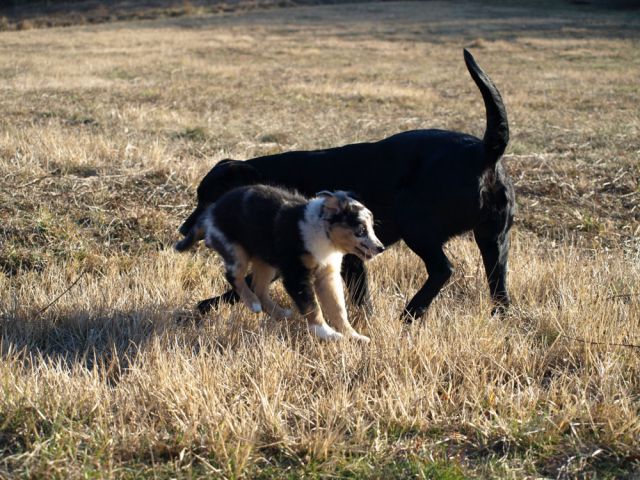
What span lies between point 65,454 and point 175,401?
2.19 ft

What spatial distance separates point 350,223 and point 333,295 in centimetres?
54

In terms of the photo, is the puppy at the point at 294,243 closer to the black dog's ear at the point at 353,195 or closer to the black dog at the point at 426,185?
the black dog's ear at the point at 353,195

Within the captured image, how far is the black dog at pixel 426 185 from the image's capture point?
5.61 metres

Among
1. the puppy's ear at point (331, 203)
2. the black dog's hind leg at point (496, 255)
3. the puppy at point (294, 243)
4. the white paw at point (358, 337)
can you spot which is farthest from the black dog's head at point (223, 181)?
the black dog's hind leg at point (496, 255)

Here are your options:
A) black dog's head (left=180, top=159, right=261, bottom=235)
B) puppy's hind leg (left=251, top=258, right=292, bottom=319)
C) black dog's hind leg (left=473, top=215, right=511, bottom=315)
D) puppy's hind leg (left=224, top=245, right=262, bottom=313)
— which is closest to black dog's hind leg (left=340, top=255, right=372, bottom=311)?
puppy's hind leg (left=251, top=258, right=292, bottom=319)

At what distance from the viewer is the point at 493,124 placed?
A: 5.56m

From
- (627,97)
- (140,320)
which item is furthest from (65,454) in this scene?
(627,97)

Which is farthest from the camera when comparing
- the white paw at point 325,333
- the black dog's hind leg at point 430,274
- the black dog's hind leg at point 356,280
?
the black dog's hind leg at point 356,280

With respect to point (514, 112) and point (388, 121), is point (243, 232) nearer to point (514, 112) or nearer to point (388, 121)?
point (388, 121)

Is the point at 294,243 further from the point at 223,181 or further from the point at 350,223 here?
the point at 223,181

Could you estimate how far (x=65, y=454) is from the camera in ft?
12.5

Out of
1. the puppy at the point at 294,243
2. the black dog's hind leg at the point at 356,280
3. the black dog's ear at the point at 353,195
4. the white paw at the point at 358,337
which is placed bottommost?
the white paw at the point at 358,337

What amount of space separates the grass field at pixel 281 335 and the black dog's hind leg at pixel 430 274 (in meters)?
0.10

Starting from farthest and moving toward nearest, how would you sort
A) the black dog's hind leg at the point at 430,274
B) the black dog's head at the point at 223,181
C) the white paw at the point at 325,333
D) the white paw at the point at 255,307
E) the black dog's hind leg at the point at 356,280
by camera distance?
the black dog's head at the point at 223,181 < the black dog's hind leg at the point at 356,280 < the white paw at the point at 255,307 < the black dog's hind leg at the point at 430,274 < the white paw at the point at 325,333
